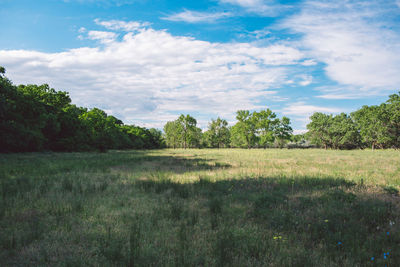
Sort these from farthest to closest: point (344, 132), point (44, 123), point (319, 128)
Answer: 1. point (319, 128)
2. point (344, 132)
3. point (44, 123)

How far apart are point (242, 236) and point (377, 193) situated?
7246 mm

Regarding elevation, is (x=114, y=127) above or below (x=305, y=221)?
above

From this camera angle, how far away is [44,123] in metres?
32.1

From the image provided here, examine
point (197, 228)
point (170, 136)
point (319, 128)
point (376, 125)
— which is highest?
point (319, 128)

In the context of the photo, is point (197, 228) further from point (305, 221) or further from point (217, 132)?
point (217, 132)

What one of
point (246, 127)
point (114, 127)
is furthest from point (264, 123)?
point (114, 127)

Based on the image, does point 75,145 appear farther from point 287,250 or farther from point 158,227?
point 287,250

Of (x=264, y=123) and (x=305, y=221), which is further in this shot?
(x=264, y=123)

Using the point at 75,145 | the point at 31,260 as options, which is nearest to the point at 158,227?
the point at 31,260

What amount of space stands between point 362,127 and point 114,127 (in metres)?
74.2

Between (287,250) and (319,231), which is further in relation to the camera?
(319,231)

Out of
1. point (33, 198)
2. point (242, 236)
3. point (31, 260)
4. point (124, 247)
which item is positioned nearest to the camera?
point (31, 260)

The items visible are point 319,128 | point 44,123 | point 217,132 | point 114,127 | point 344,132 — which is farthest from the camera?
point 217,132

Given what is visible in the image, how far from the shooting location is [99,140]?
168 feet
